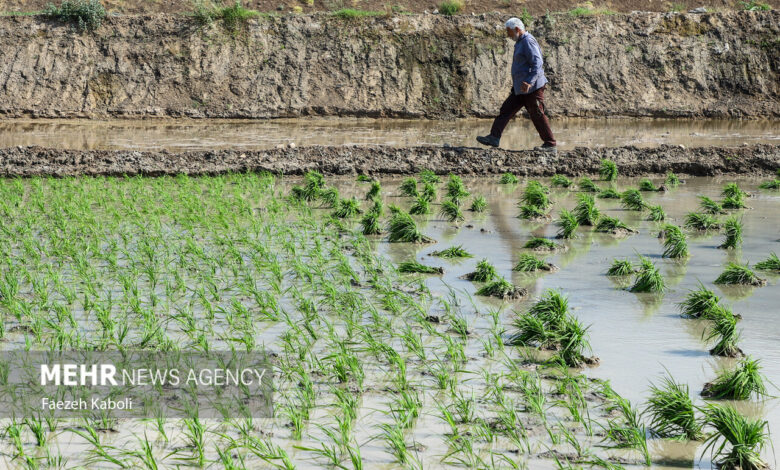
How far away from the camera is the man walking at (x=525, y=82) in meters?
11.9

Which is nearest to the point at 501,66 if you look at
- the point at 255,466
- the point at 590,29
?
the point at 590,29

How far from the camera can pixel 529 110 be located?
12.4 m

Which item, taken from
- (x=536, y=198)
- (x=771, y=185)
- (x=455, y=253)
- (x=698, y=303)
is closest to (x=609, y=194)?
(x=536, y=198)

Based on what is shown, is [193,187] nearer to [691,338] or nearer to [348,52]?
[691,338]

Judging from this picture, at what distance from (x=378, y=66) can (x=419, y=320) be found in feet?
56.4

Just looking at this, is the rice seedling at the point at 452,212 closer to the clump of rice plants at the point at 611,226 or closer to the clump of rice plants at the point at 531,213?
the clump of rice plants at the point at 531,213

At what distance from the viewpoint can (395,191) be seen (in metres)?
10.8

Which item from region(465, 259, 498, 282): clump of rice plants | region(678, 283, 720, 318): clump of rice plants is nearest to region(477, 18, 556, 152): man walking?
region(465, 259, 498, 282): clump of rice plants

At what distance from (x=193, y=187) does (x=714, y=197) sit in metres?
6.13

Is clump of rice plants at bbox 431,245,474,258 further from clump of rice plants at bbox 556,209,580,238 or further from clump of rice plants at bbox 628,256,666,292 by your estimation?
clump of rice plants at bbox 628,256,666,292

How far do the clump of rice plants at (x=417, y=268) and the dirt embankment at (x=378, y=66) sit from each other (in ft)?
47.2

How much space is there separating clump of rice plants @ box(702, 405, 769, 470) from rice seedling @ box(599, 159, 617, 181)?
26.8ft

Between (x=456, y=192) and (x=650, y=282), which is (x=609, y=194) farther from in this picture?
(x=650, y=282)

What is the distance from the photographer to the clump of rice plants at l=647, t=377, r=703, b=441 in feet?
12.2
